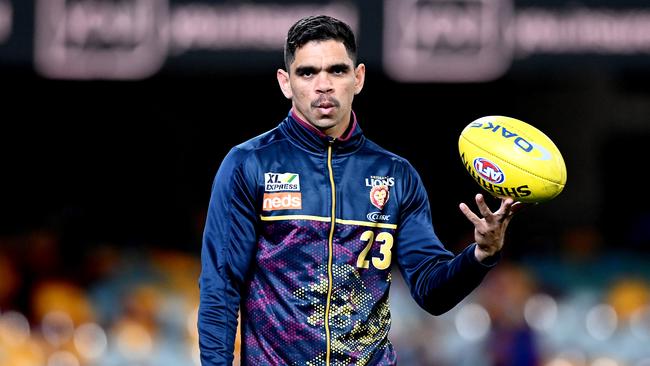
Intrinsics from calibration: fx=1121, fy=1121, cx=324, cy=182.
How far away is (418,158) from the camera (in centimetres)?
824

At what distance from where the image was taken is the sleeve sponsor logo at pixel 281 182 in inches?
118

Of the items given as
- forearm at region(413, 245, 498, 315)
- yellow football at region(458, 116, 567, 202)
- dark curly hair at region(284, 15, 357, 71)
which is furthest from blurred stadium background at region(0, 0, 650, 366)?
forearm at region(413, 245, 498, 315)

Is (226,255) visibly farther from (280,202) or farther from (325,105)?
(325,105)

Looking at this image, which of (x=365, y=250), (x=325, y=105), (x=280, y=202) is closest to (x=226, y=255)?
(x=280, y=202)

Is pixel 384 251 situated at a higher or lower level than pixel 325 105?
lower

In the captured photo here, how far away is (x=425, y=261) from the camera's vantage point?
3102 millimetres

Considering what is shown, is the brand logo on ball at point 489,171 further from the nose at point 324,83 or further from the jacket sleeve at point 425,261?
the nose at point 324,83

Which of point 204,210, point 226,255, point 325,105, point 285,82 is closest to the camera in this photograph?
point 226,255

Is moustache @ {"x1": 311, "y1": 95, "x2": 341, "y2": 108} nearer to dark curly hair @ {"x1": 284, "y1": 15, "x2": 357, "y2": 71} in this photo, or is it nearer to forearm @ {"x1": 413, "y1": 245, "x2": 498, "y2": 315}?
dark curly hair @ {"x1": 284, "y1": 15, "x2": 357, "y2": 71}

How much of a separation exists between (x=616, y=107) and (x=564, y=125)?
0.40 m

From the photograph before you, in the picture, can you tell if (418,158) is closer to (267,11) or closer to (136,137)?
(136,137)

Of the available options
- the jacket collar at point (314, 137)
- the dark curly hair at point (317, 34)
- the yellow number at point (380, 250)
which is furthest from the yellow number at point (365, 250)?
the dark curly hair at point (317, 34)

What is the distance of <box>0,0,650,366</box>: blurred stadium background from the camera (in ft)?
24.9

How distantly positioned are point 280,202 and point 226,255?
0.20 m
